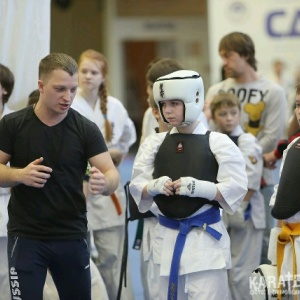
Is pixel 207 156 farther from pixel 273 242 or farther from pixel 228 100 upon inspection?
pixel 228 100

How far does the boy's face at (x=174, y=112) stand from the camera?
5.02 metres

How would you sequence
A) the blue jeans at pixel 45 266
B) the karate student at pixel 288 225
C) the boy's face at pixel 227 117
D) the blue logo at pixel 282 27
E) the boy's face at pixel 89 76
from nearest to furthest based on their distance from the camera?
the blue jeans at pixel 45 266 → the karate student at pixel 288 225 → the boy's face at pixel 227 117 → the boy's face at pixel 89 76 → the blue logo at pixel 282 27

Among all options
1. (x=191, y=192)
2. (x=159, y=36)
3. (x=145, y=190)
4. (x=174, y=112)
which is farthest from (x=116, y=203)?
(x=159, y=36)

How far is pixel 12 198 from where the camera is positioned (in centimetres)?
476

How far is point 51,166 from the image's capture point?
461cm

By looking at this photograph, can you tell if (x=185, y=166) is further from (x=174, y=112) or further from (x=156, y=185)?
(x=174, y=112)

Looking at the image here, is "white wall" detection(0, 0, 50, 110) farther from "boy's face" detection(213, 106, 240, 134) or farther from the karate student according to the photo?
the karate student

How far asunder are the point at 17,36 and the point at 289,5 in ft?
37.8

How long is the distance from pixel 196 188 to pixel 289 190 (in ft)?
1.84

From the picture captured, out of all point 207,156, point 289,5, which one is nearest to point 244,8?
point 289,5

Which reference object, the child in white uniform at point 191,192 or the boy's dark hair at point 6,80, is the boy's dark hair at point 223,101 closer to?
the child in white uniform at point 191,192

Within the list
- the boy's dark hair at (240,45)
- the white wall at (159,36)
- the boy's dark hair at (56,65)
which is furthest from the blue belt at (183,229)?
the white wall at (159,36)

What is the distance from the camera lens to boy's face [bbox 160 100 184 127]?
16.5 feet

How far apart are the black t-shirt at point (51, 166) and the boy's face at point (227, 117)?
1.96 meters
